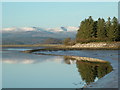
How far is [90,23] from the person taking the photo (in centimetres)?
9762

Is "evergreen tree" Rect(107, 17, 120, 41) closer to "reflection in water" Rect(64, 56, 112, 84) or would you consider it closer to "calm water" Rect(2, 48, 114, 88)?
"calm water" Rect(2, 48, 114, 88)

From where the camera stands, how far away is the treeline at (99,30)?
88.6m

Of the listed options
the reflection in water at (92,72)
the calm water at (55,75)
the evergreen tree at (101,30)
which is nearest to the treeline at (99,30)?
the evergreen tree at (101,30)

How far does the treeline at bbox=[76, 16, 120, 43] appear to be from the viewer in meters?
88.6

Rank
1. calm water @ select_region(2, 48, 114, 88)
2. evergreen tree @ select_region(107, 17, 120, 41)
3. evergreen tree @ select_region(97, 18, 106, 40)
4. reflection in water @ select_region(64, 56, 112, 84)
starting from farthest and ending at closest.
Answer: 1. evergreen tree @ select_region(97, 18, 106, 40)
2. evergreen tree @ select_region(107, 17, 120, 41)
3. reflection in water @ select_region(64, 56, 112, 84)
4. calm water @ select_region(2, 48, 114, 88)

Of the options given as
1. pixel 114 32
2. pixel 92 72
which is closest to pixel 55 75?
pixel 92 72

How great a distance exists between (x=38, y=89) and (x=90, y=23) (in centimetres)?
8534

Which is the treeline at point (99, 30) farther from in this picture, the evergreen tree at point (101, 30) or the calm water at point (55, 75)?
the calm water at point (55, 75)

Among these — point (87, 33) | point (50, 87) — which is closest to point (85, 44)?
point (87, 33)

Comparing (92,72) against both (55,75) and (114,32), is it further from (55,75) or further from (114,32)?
(114,32)

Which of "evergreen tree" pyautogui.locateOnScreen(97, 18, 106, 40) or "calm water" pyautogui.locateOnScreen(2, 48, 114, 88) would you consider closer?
"calm water" pyautogui.locateOnScreen(2, 48, 114, 88)

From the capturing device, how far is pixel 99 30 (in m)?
90.8

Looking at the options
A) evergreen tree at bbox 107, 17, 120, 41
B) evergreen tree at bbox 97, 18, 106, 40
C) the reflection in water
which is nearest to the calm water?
the reflection in water

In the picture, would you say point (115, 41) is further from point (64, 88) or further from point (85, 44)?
point (64, 88)
